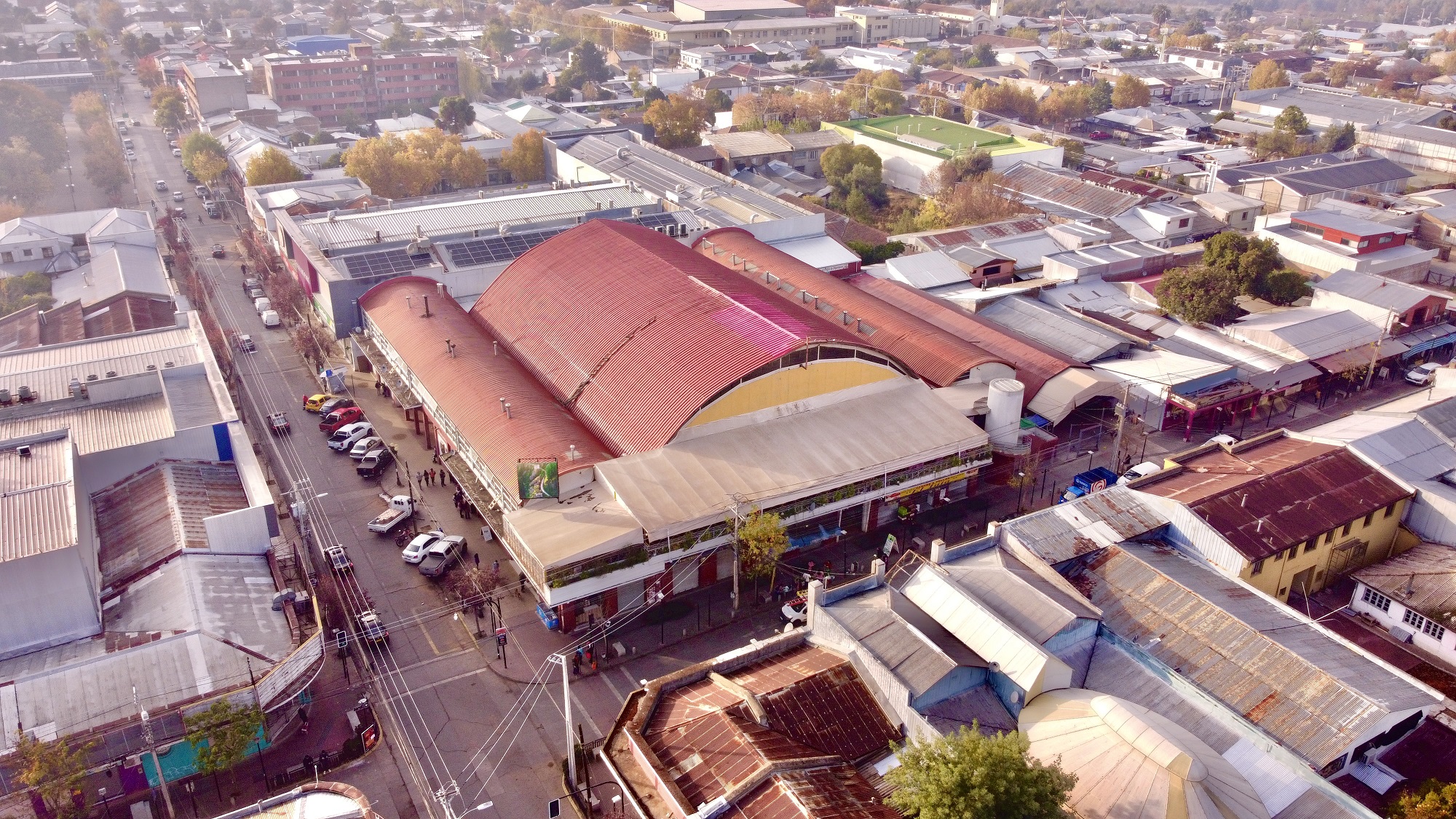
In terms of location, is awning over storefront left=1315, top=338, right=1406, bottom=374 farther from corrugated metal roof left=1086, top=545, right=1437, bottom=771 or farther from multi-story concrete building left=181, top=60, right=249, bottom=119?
multi-story concrete building left=181, top=60, right=249, bottom=119

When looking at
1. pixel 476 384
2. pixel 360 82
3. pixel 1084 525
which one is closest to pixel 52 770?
pixel 476 384

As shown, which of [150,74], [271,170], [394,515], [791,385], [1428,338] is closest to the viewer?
[791,385]

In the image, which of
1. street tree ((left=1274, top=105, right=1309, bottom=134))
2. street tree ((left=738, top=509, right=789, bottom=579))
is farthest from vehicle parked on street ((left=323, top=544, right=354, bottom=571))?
street tree ((left=1274, top=105, right=1309, bottom=134))

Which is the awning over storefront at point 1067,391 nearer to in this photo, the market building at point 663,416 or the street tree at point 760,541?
the market building at point 663,416

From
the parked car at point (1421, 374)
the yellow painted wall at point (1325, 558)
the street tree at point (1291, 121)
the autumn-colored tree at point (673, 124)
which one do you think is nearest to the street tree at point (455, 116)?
the autumn-colored tree at point (673, 124)

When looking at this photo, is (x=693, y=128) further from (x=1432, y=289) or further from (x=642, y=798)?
(x=642, y=798)

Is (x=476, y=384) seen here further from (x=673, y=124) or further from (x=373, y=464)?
(x=673, y=124)
